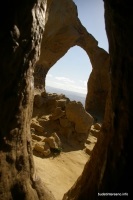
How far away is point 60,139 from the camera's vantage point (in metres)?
10.1

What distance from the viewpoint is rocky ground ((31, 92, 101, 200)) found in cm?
756

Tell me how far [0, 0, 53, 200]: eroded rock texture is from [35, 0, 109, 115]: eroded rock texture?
1022 cm

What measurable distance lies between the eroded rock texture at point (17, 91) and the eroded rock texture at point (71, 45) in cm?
1022

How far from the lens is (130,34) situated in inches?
128

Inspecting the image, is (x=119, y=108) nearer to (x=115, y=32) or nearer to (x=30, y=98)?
(x=115, y=32)

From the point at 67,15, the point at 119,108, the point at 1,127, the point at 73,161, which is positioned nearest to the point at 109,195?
the point at 119,108


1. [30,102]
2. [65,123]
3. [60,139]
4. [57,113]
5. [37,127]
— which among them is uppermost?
[30,102]

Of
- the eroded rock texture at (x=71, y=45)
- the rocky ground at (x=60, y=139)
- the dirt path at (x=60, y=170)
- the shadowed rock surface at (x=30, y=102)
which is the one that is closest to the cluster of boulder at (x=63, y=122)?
the rocky ground at (x=60, y=139)

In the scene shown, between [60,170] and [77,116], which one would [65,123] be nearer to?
[77,116]

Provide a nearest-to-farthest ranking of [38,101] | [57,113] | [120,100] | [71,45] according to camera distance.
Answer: [120,100] → [57,113] → [38,101] → [71,45]

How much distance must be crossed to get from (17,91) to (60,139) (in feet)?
21.1

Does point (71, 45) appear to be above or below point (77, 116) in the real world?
above

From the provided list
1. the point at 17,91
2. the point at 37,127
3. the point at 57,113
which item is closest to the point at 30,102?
the point at 17,91

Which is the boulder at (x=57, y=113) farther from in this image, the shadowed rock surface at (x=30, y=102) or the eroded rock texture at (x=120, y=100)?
the eroded rock texture at (x=120, y=100)
